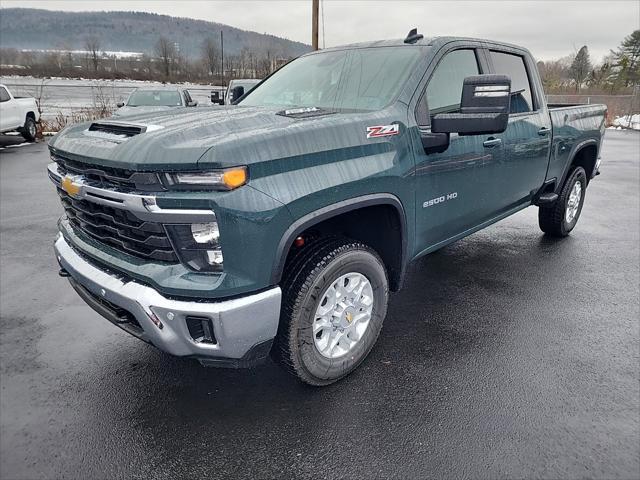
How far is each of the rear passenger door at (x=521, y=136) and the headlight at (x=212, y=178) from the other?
7.87ft

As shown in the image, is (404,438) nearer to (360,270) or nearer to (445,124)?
(360,270)

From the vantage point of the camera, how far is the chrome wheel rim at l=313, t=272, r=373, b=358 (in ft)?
8.57

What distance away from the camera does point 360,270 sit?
2691 mm

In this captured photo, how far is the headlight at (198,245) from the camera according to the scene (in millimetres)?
2068

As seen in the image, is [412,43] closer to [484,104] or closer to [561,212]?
[484,104]


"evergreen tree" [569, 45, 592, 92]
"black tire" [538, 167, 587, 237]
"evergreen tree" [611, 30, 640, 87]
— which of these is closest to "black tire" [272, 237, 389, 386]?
"black tire" [538, 167, 587, 237]

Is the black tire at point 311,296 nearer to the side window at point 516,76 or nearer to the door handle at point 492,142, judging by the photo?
the door handle at point 492,142

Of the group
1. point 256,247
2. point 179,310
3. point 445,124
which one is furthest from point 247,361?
point 445,124

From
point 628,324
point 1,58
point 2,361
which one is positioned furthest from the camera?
point 1,58

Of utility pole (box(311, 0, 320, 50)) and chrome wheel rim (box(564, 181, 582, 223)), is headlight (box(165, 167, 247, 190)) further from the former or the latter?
utility pole (box(311, 0, 320, 50))

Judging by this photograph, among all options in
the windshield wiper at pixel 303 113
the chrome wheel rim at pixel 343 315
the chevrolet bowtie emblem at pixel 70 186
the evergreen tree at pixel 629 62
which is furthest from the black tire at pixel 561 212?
the evergreen tree at pixel 629 62

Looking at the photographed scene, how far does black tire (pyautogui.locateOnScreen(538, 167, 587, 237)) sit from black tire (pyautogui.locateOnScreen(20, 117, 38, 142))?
14.8 m

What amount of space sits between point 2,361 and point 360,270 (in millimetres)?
2351

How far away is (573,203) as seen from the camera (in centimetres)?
550
